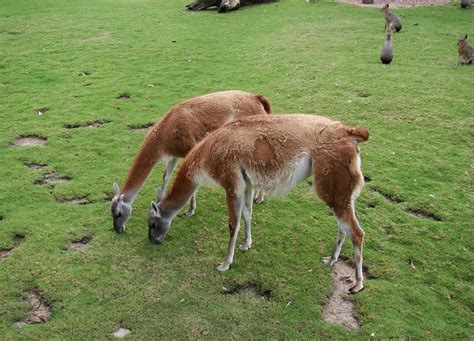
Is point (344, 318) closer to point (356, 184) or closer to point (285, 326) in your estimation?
point (285, 326)

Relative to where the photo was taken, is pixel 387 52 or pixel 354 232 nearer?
pixel 354 232

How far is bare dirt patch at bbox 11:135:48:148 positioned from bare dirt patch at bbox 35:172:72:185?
3.89 ft

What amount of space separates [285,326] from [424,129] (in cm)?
501

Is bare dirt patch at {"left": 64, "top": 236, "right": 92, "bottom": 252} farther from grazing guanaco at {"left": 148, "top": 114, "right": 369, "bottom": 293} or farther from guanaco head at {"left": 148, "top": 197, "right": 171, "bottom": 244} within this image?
grazing guanaco at {"left": 148, "top": 114, "right": 369, "bottom": 293}

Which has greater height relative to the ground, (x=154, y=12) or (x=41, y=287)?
(x=154, y=12)

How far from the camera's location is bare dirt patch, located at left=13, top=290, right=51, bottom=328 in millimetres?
4605

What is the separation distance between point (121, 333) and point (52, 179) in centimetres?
332

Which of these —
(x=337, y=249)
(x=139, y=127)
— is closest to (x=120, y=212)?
(x=337, y=249)

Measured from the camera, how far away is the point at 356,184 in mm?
4742

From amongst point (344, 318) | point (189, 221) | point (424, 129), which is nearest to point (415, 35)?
point (424, 129)

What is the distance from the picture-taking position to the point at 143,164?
612 cm

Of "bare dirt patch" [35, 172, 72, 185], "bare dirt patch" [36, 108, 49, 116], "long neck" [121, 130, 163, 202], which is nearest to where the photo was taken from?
"long neck" [121, 130, 163, 202]

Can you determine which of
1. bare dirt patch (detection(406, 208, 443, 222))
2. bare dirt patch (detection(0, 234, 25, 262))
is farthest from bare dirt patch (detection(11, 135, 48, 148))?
bare dirt patch (detection(406, 208, 443, 222))

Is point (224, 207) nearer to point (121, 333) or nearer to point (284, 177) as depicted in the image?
point (284, 177)
